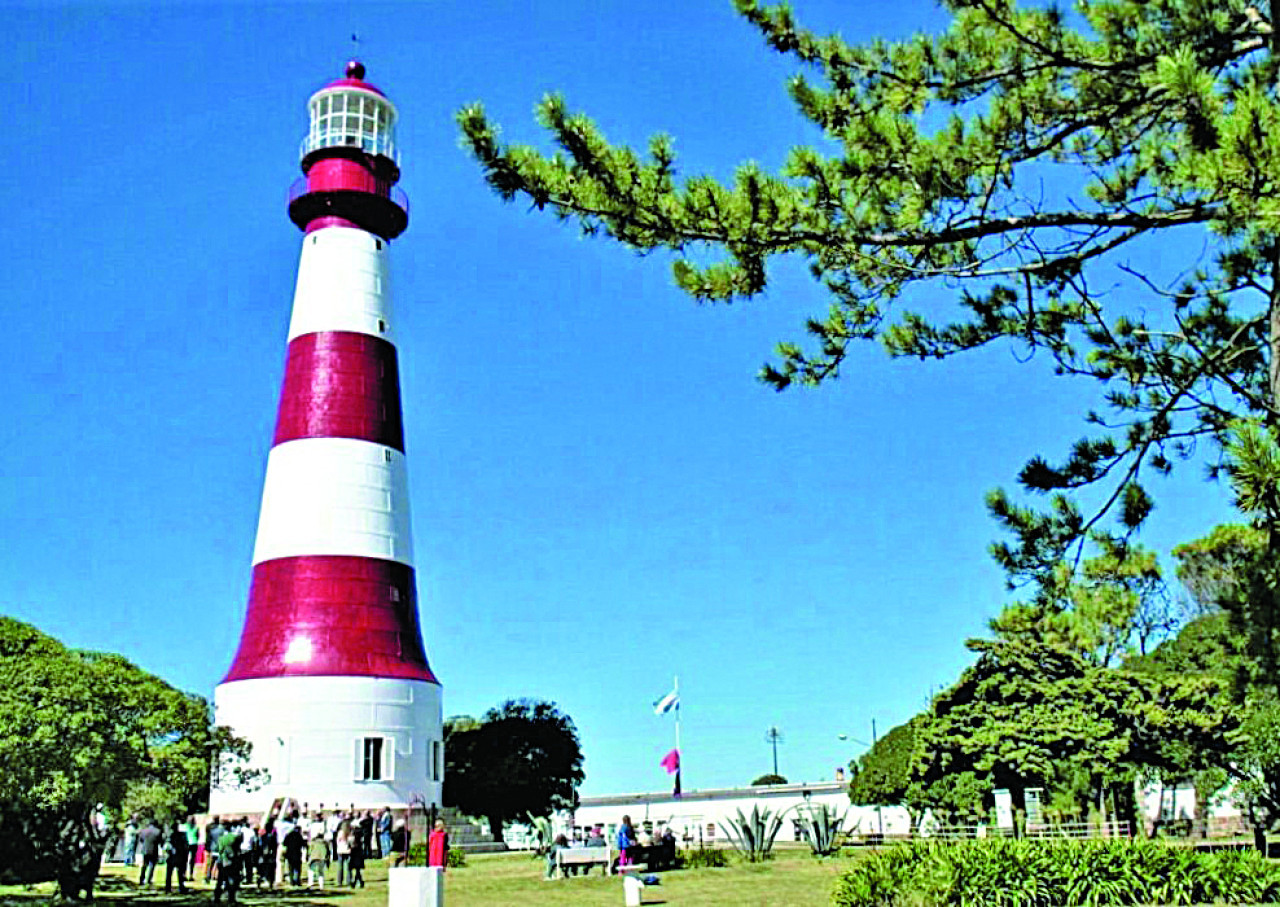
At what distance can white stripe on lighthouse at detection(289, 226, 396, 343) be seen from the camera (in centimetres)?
3259

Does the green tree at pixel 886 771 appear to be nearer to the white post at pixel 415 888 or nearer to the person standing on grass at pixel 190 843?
the person standing on grass at pixel 190 843

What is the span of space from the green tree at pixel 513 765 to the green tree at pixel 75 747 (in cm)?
2113

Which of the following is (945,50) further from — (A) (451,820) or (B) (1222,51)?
(A) (451,820)

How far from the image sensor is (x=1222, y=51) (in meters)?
10.0

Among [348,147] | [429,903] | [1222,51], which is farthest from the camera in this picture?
[348,147]

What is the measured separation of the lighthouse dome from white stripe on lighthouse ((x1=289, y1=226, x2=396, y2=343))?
2.78m

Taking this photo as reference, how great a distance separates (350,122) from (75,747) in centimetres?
2301

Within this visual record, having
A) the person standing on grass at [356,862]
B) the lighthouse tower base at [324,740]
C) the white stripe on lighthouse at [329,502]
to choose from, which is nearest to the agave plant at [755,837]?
the lighthouse tower base at [324,740]

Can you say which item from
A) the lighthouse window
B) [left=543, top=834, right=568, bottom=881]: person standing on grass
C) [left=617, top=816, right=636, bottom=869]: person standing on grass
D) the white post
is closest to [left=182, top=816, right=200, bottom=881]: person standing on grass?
the lighthouse window

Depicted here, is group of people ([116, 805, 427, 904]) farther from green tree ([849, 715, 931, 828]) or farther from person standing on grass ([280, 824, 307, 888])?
green tree ([849, 715, 931, 828])

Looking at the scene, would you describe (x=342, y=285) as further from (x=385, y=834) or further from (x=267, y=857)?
(x=267, y=857)

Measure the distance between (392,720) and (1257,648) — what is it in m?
22.5

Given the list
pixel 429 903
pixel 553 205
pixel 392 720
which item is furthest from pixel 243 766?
pixel 553 205

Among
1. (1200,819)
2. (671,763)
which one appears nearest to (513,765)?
(671,763)
